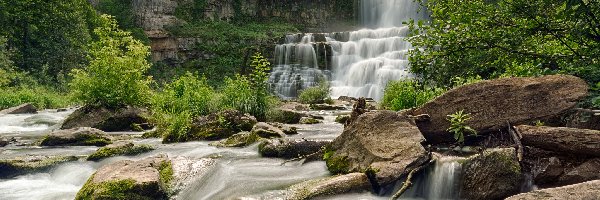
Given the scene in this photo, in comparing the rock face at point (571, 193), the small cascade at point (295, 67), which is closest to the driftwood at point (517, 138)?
the rock face at point (571, 193)

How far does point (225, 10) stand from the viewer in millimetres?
53375

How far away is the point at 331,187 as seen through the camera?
646 cm

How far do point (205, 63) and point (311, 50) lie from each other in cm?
1281

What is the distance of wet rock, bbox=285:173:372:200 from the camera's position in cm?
638

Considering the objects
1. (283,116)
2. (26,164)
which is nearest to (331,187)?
(26,164)

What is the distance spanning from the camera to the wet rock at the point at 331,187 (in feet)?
20.9

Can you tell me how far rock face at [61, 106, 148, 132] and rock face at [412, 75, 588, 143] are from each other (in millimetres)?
11907

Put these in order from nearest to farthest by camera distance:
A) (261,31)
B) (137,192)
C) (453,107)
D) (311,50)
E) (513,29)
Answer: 1. (137,192)
2. (513,29)
3. (453,107)
4. (311,50)
5. (261,31)

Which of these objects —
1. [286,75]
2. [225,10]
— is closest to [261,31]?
[225,10]

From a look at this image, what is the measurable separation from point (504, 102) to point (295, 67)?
1386 inches

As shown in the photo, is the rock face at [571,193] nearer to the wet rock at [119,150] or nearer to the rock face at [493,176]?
the rock face at [493,176]

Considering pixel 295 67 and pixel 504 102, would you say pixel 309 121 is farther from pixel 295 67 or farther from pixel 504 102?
pixel 295 67

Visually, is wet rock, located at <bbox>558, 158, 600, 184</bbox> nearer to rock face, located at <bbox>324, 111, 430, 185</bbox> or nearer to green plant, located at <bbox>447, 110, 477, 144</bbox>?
green plant, located at <bbox>447, 110, 477, 144</bbox>

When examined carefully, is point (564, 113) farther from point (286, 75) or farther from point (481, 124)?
point (286, 75)
